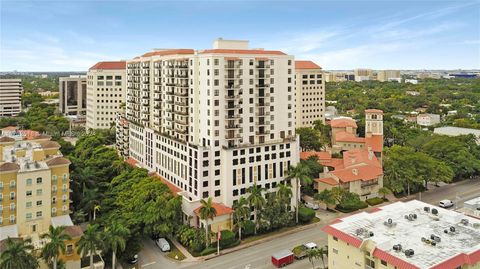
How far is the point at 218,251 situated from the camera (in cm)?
4734

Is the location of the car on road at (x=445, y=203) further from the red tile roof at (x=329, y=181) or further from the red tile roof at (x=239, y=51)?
the red tile roof at (x=239, y=51)

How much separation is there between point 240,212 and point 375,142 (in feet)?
152

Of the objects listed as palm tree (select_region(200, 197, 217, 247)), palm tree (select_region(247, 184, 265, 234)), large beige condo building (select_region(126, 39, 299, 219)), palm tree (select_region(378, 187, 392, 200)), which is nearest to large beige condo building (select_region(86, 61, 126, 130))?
large beige condo building (select_region(126, 39, 299, 219))

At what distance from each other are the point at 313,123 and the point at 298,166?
204 ft

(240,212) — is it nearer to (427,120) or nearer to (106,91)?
(106,91)

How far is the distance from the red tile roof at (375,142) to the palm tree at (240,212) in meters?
43.9

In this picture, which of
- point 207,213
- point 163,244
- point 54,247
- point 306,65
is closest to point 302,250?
point 207,213

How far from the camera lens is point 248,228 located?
5178cm

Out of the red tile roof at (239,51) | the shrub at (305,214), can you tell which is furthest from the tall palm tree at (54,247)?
the shrub at (305,214)

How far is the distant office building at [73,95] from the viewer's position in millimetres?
156375

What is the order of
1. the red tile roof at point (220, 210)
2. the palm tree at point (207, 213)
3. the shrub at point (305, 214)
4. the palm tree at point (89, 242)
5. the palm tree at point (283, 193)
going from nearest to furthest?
the palm tree at point (89, 242)
the palm tree at point (207, 213)
the red tile roof at point (220, 210)
the palm tree at point (283, 193)
the shrub at point (305, 214)

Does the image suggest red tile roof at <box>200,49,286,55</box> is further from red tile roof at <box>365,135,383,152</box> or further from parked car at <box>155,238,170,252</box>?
red tile roof at <box>365,135,383,152</box>

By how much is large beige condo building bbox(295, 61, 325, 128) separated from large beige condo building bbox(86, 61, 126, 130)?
53.9m

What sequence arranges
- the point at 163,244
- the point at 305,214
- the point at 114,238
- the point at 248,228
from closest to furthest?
the point at 114,238 → the point at 163,244 → the point at 248,228 → the point at 305,214
